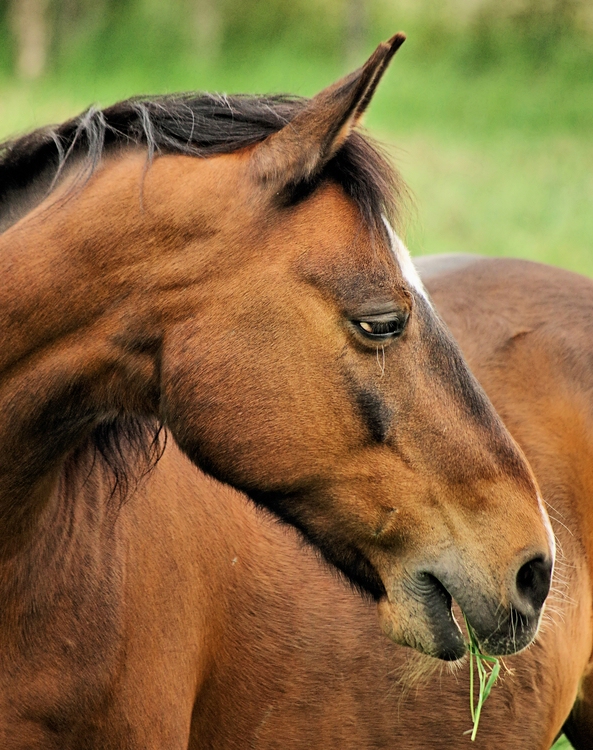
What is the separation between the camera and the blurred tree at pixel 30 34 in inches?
584

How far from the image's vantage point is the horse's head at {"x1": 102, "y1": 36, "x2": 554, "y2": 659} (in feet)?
7.09

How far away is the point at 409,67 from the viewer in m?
15.6

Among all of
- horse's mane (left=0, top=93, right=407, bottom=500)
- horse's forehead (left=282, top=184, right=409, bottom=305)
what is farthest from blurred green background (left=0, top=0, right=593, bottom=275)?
horse's forehead (left=282, top=184, right=409, bottom=305)

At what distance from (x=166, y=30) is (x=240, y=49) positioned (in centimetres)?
115

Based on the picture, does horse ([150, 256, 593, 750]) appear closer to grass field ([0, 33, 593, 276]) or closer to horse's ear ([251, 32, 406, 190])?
horse's ear ([251, 32, 406, 190])

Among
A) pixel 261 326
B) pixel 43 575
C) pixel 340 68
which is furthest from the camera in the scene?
pixel 340 68

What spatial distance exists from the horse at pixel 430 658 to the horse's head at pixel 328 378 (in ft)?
0.99

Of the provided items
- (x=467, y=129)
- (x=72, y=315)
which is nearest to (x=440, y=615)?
(x=72, y=315)

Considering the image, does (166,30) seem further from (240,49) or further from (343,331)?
(343,331)

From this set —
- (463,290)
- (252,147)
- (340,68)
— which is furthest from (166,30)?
(252,147)

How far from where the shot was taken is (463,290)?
3.67 m

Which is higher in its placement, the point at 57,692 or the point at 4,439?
the point at 4,439

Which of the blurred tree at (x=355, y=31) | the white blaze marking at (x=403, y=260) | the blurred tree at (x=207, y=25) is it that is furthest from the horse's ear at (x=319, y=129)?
the blurred tree at (x=355, y=31)

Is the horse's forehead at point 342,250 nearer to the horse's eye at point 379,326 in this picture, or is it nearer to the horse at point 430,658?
the horse's eye at point 379,326
